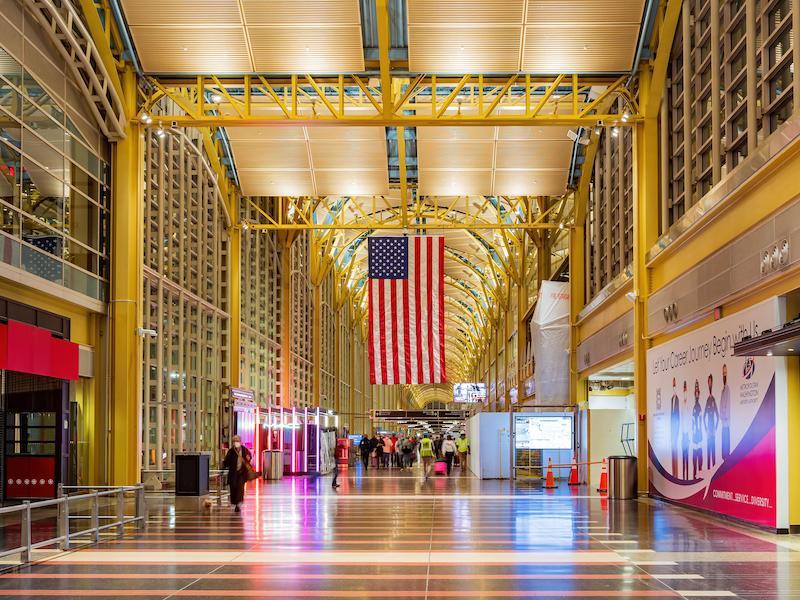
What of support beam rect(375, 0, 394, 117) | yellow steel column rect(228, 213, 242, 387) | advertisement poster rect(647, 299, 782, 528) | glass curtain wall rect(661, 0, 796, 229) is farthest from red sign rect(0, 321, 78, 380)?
yellow steel column rect(228, 213, 242, 387)

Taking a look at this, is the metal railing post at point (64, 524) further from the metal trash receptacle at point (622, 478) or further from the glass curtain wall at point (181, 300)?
the metal trash receptacle at point (622, 478)

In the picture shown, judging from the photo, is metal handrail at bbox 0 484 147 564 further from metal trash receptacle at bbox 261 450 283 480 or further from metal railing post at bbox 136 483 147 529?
metal trash receptacle at bbox 261 450 283 480

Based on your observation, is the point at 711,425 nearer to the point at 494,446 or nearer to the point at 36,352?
the point at 36,352

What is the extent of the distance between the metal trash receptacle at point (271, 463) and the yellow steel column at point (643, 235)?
51.9ft

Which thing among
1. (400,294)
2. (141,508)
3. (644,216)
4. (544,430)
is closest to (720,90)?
(644,216)

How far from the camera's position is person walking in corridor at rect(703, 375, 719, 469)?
64.2 ft

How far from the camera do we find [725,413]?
1895 cm

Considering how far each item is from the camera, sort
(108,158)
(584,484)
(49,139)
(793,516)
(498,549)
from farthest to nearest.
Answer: (584,484) < (108,158) < (49,139) < (793,516) < (498,549)

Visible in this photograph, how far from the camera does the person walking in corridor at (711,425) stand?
19.6m

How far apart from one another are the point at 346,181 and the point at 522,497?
13.7 meters

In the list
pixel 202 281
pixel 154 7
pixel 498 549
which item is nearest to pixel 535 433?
pixel 202 281

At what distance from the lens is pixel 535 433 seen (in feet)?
114

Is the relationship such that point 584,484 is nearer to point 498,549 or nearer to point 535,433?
point 535,433

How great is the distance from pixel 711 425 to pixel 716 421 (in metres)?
0.36
